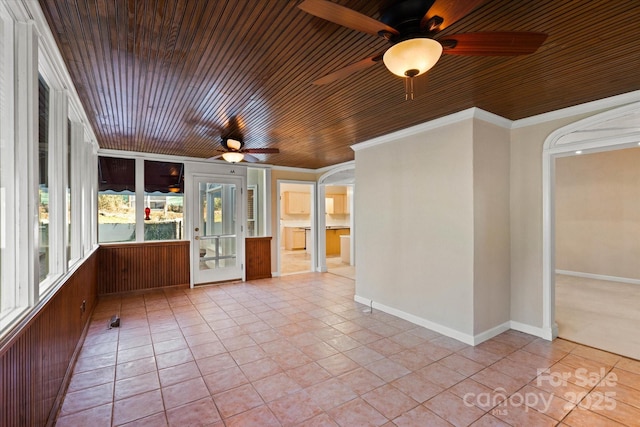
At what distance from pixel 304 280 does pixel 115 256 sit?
3.39m

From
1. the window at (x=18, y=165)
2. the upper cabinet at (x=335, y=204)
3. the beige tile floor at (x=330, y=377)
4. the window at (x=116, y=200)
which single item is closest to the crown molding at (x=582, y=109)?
the beige tile floor at (x=330, y=377)

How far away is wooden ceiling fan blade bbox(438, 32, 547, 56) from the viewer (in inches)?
60.4

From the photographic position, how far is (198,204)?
5.76 metres

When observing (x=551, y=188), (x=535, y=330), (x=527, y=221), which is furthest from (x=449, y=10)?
(x=535, y=330)

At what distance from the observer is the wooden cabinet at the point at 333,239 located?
955 centimetres

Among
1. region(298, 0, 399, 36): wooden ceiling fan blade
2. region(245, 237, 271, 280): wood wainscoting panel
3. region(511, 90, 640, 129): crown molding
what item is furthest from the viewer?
region(245, 237, 271, 280): wood wainscoting panel

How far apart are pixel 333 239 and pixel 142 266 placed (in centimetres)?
561

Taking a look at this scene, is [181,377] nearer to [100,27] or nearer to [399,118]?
[100,27]

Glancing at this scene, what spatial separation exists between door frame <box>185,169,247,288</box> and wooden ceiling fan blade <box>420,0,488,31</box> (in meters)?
5.08

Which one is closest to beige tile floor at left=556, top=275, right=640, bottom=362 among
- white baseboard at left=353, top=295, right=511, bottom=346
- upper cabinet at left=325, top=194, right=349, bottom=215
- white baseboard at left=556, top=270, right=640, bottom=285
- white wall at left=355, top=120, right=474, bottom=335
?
white baseboard at left=556, top=270, right=640, bottom=285

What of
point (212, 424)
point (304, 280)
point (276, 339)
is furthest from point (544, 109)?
point (304, 280)

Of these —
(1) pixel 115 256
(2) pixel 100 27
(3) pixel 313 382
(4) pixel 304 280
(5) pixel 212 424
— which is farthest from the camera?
(4) pixel 304 280

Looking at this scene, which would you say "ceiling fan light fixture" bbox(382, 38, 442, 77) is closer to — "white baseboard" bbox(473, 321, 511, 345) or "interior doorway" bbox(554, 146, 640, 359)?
"white baseboard" bbox(473, 321, 511, 345)

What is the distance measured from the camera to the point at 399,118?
3496 millimetres
